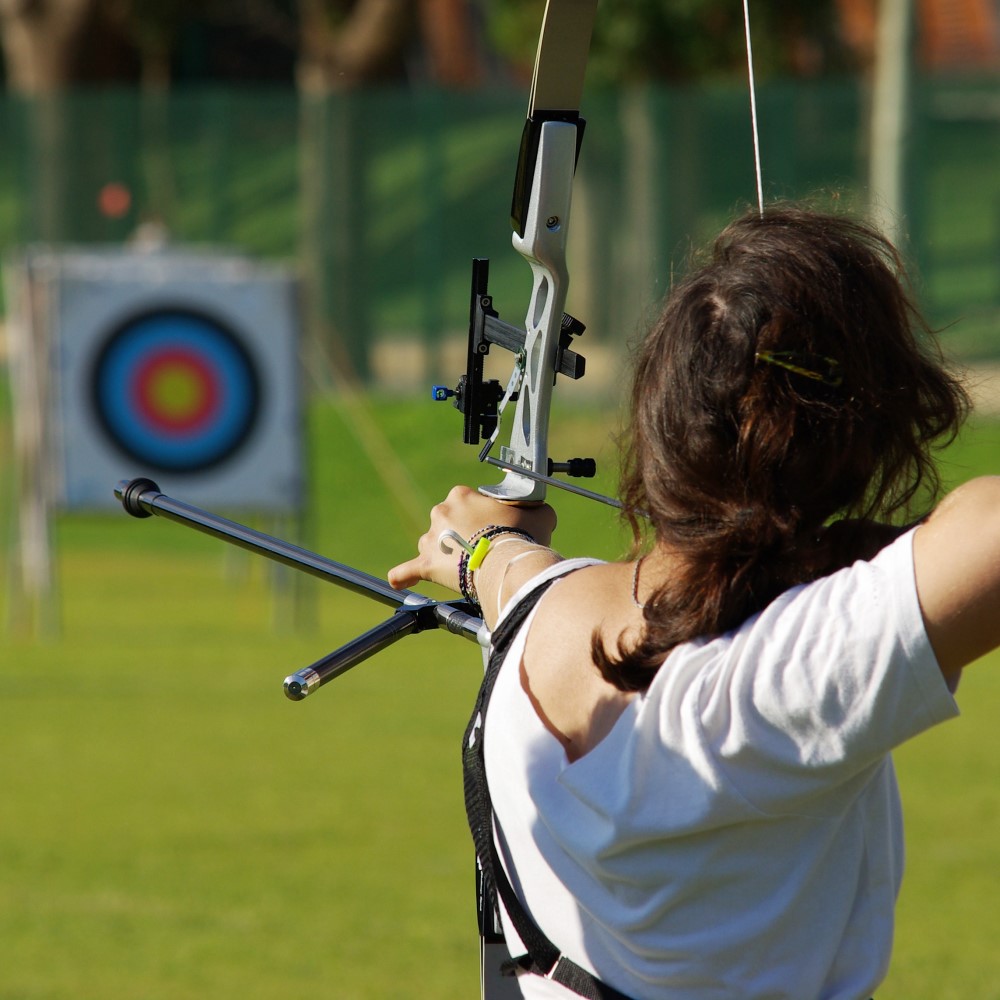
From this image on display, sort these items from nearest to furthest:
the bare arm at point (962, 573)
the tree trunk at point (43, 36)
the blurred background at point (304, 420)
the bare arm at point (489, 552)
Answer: the bare arm at point (962, 573) < the bare arm at point (489, 552) < the blurred background at point (304, 420) < the tree trunk at point (43, 36)

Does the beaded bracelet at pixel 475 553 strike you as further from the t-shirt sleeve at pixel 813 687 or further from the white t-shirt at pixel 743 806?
the t-shirt sleeve at pixel 813 687

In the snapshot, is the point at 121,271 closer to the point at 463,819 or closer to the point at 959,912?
the point at 463,819

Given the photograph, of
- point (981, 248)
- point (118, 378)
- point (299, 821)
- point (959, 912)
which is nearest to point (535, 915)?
point (959, 912)

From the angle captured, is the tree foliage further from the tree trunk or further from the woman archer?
the woman archer

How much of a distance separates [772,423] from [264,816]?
3.54 metres

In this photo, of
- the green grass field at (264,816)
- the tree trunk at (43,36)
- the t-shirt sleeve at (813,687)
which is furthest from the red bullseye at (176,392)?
the t-shirt sleeve at (813,687)

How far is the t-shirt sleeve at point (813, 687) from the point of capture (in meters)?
1.10

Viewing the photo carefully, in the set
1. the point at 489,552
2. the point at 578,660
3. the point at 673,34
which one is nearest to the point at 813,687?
the point at 578,660

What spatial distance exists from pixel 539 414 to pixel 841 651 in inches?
20.7

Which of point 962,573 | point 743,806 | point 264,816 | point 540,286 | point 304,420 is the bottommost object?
point 264,816

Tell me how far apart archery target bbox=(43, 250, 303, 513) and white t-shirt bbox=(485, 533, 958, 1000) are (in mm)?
Result: 6673

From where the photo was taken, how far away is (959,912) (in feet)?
12.1

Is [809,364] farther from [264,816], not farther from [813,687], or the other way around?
[264,816]

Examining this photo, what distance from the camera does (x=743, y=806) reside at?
3.88 feet
